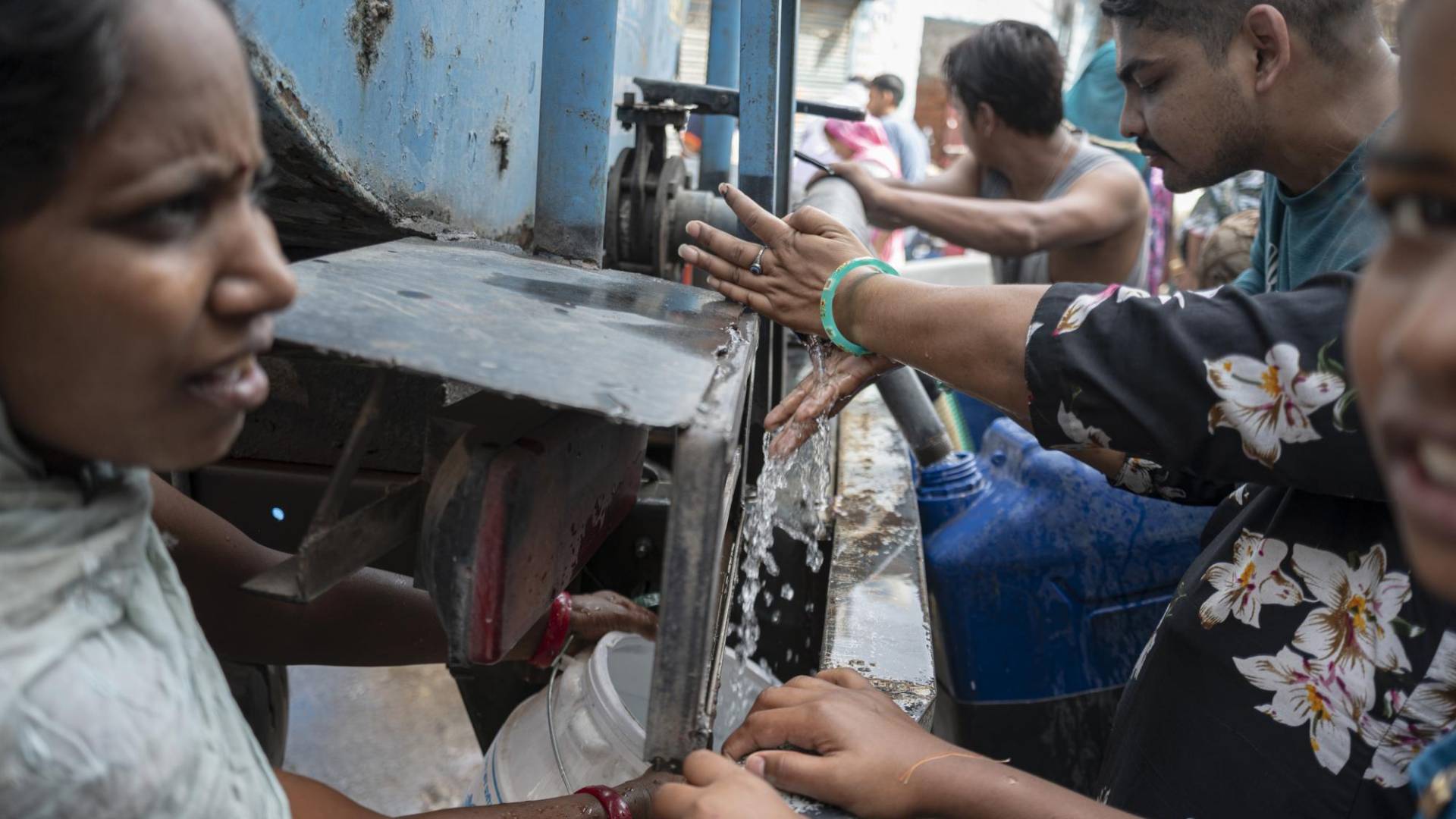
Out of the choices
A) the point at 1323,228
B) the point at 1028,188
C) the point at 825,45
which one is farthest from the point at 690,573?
the point at 825,45

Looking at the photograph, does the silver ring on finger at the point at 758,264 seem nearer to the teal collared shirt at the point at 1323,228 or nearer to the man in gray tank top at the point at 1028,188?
the teal collared shirt at the point at 1323,228

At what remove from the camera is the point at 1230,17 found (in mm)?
1761

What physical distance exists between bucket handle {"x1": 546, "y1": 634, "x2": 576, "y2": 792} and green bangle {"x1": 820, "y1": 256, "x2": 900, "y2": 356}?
68 centimetres

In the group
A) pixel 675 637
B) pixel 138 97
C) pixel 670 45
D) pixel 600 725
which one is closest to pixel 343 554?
pixel 675 637

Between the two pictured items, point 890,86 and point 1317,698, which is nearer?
point 1317,698

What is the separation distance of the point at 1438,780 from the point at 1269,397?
497 mm

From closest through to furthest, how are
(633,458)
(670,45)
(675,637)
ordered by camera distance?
(675,637) → (633,458) → (670,45)

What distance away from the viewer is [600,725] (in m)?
1.63

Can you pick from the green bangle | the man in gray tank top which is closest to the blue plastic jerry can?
the green bangle

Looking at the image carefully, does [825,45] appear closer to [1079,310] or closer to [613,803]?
Result: [1079,310]

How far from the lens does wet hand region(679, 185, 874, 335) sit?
182cm

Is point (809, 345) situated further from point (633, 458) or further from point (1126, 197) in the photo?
point (1126, 197)

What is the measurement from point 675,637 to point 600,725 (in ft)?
2.38

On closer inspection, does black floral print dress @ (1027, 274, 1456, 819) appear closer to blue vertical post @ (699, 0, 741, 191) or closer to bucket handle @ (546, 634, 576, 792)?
bucket handle @ (546, 634, 576, 792)
